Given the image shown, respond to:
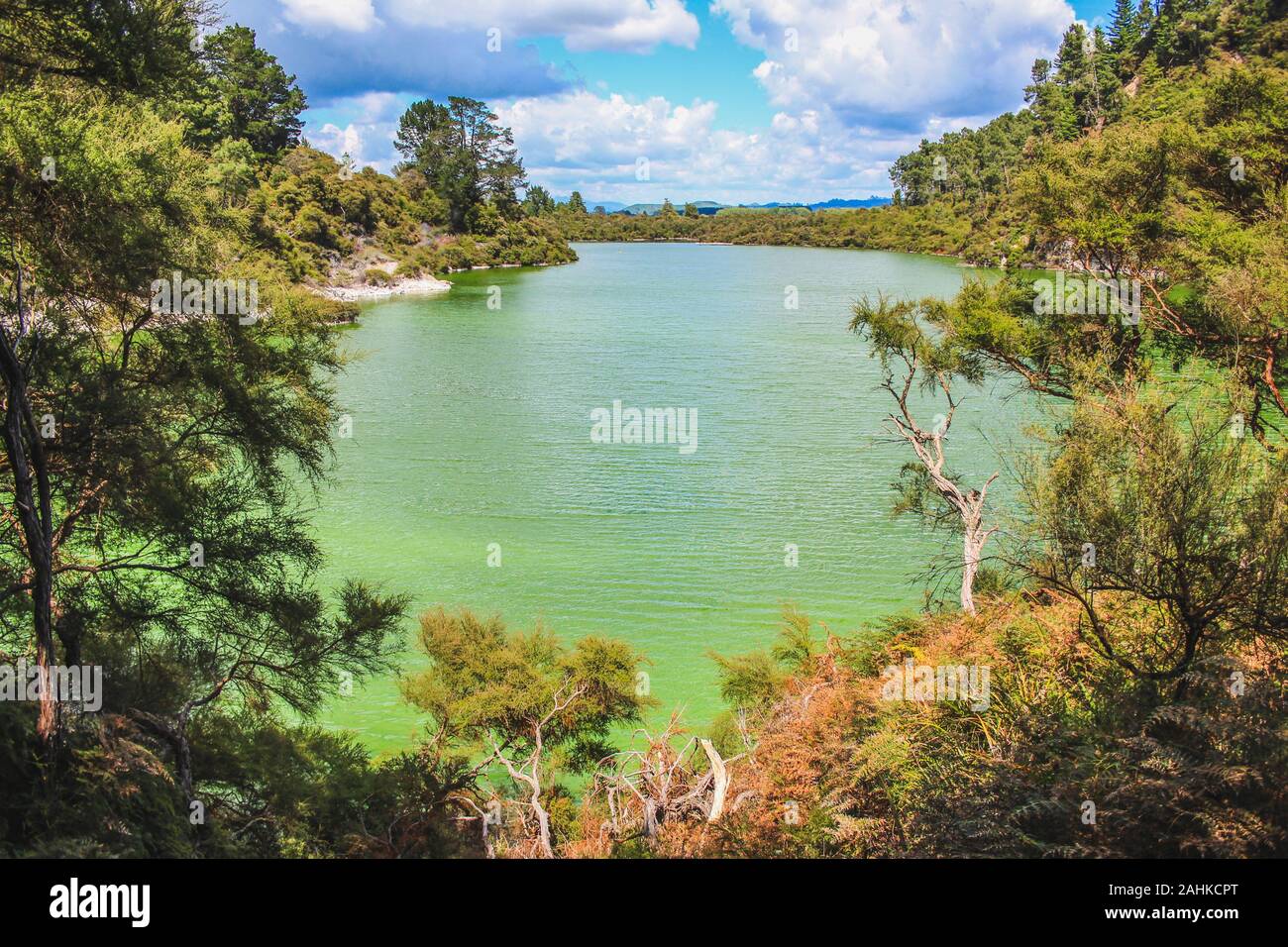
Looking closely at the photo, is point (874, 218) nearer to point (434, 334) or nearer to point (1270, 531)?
point (434, 334)

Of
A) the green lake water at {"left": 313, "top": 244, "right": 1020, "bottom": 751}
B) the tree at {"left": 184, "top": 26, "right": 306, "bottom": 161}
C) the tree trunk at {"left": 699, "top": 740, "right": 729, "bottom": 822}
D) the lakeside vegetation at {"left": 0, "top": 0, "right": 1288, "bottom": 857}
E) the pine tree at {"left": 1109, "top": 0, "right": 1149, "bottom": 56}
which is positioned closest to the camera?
the lakeside vegetation at {"left": 0, "top": 0, "right": 1288, "bottom": 857}

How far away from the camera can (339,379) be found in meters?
31.3

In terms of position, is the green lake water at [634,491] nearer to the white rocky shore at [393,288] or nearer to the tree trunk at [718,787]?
the tree trunk at [718,787]

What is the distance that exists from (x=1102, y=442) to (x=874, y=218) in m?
118

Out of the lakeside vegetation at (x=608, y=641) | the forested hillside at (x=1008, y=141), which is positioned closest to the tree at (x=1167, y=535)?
the lakeside vegetation at (x=608, y=641)

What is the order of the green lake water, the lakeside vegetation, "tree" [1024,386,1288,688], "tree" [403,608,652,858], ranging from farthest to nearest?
the green lake water < "tree" [403,608,652,858] < the lakeside vegetation < "tree" [1024,386,1288,688]

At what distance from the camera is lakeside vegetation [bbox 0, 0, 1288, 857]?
5453 millimetres

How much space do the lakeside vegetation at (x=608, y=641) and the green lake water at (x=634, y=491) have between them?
1546 millimetres

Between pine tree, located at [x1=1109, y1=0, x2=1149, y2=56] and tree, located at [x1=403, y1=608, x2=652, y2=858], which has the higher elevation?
pine tree, located at [x1=1109, y1=0, x2=1149, y2=56]

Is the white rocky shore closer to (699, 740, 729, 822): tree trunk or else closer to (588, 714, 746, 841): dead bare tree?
(588, 714, 746, 841): dead bare tree

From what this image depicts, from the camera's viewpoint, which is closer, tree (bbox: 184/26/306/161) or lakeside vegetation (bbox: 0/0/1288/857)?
lakeside vegetation (bbox: 0/0/1288/857)

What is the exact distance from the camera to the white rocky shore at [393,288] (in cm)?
5475

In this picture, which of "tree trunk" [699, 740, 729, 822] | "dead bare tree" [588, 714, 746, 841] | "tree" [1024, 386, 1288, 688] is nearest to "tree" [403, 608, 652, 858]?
"dead bare tree" [588, 714, 746, 841]

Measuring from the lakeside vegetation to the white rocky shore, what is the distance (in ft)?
147
